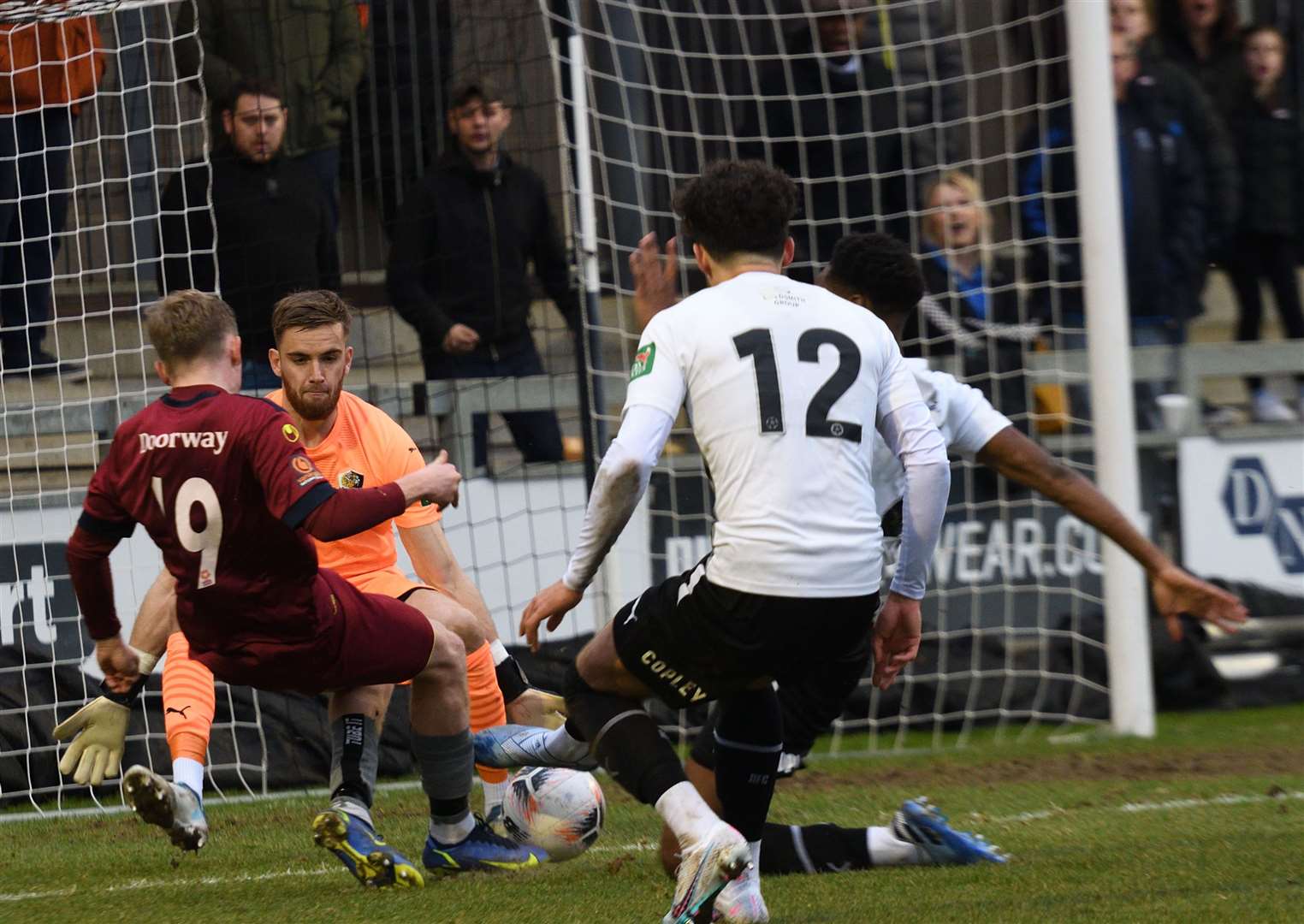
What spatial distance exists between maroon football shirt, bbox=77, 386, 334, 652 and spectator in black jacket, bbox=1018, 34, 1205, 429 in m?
5.55

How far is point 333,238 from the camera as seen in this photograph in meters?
7.75

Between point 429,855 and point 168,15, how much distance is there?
4.33 m

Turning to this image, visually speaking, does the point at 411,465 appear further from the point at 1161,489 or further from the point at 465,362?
the point at 1161,489

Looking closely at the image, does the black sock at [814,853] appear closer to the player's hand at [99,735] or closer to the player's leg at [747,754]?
the player's leg at [747,754]

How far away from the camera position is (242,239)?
25.0ft

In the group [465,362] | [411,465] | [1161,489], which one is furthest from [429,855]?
[1161,489]

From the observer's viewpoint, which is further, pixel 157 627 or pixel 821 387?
pixel 157 627

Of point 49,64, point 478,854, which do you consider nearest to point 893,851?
point 478,854

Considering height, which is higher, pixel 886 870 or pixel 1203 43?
pixel 1203 43

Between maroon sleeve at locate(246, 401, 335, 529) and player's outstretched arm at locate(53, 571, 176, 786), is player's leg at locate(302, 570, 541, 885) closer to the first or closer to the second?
maroon sleeve at locate(246, 401, 335, 529)

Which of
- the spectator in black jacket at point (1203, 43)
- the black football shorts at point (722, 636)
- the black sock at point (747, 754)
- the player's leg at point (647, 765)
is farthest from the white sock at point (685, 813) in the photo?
the spectator in black jacket at point (1203, 43)

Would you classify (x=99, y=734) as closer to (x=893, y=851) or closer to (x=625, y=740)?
(x=625, y=740)

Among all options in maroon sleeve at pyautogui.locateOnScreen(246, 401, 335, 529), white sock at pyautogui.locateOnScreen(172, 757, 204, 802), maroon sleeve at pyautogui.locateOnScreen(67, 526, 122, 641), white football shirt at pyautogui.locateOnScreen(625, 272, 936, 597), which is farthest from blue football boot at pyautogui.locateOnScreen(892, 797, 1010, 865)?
maroon sleeve at pyautogui.locateOnScreen(67, 526, 122, 641)

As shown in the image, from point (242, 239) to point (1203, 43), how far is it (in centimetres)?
539
